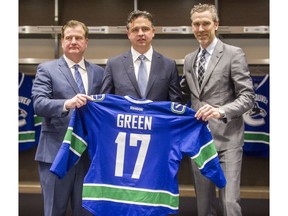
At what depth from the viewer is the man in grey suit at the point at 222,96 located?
2.79m

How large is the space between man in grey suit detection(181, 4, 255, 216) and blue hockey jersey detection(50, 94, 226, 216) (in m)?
0.19

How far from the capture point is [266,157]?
4750 mm

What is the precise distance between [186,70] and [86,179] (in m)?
1.03

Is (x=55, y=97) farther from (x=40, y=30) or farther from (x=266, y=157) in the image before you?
(x=266, y=157)

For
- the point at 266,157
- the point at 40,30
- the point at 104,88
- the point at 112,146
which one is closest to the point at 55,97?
the point at 104,88

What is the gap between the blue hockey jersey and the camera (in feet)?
9.01

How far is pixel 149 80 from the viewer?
2949mm

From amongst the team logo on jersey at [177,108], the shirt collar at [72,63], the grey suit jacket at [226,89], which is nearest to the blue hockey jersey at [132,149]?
the team logo on jersey at [177,108]

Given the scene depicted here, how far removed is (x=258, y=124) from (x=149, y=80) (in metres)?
2.12

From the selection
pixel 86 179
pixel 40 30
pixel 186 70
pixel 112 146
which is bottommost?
pixel 86 179

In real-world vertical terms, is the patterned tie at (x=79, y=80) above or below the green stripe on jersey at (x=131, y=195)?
above

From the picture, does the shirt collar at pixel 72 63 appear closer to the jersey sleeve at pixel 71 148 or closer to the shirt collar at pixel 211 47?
the jersey sleeve at pixel 71 148

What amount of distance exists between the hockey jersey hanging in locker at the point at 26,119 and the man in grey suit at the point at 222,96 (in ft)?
8.24

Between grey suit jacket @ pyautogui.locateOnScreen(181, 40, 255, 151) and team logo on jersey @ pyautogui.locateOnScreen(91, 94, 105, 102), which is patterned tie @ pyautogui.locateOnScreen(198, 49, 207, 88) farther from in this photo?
team logo on jersey @ pyautogui.locateOnScreen(91, 94, 105, 102)
